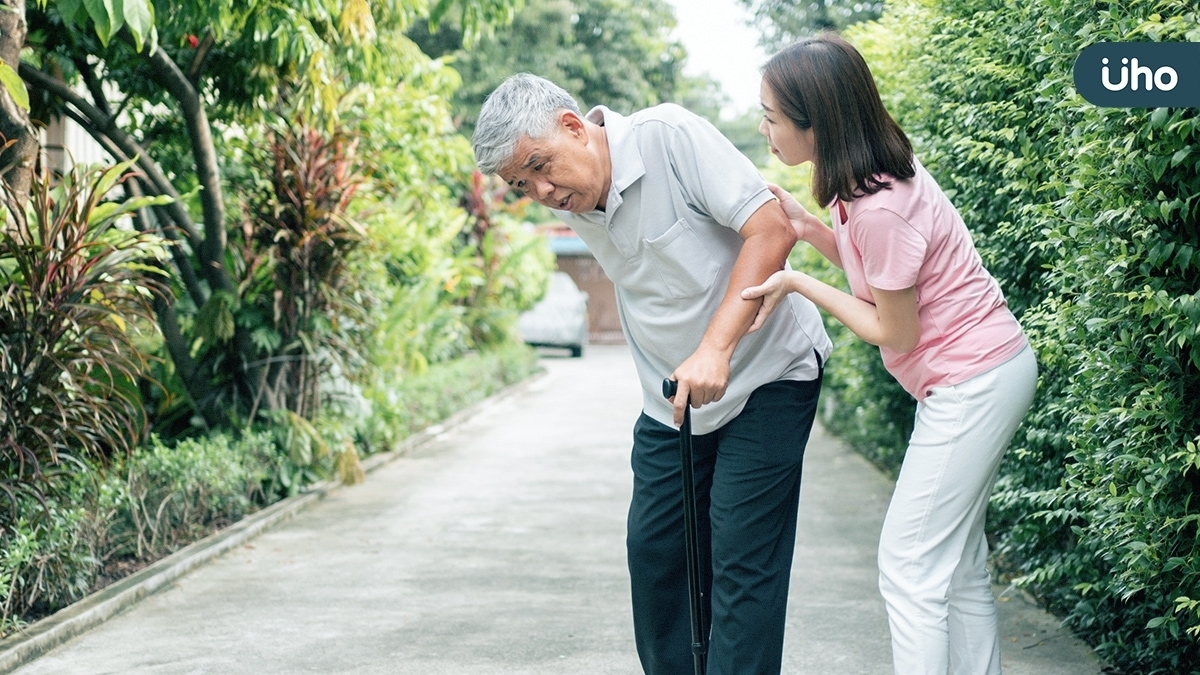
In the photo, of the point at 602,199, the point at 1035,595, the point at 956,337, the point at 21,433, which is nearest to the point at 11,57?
the point at 21,433

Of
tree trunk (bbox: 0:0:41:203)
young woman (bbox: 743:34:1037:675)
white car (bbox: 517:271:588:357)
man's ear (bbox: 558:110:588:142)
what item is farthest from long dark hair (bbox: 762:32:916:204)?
white car (bbox: 517:271:588:357)

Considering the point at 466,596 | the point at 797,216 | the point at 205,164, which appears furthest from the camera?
the point at 205,164

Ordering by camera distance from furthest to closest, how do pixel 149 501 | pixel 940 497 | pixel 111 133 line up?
pixel 111 133, pixel 149 501, pixel 940 497

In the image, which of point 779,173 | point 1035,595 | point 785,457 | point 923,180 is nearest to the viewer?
point 923,180

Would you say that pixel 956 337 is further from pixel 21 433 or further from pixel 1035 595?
pixel 21 433

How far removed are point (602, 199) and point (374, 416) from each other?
7.64m

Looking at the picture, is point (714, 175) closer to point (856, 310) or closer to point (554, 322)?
point (856, 310)

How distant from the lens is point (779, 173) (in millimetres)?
12523

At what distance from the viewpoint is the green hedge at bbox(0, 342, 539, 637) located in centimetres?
527

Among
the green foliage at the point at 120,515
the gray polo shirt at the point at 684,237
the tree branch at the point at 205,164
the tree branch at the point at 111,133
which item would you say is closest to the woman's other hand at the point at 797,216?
the gray polo shirt at the point at 684,237

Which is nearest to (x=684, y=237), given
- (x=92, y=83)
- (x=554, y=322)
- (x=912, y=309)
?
(x=912, y=309)

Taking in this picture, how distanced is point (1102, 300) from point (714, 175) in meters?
1.11

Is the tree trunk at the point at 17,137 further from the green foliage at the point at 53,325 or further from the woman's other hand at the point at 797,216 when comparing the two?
the woman's other hand at the point at 797,216

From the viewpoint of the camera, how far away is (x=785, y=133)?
3074mm
